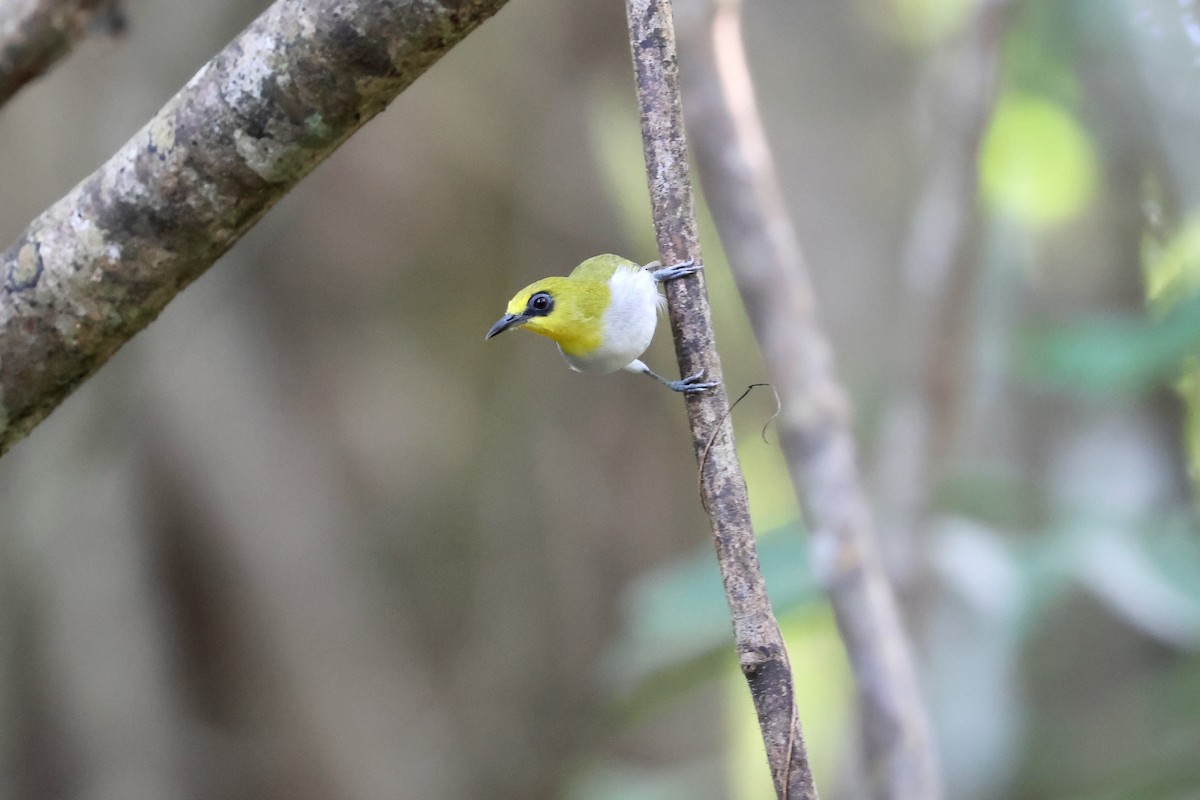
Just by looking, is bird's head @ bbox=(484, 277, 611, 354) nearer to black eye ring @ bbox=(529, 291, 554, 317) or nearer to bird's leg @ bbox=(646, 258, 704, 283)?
black eye ring @ bbox=(529, 291, 554, 317)

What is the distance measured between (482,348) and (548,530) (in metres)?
1.10

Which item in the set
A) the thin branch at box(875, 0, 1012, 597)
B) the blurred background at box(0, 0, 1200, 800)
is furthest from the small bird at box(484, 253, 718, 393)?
the blurred background at box(0, 0, 1200, 800)

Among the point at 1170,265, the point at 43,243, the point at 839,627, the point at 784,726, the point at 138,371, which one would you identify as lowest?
the point at 784,726

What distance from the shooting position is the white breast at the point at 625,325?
1620mm

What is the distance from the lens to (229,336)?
5.29 meters

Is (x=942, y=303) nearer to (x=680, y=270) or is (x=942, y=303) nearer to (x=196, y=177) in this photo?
(x=680, y=270)

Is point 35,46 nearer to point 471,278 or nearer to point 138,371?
point 138,371

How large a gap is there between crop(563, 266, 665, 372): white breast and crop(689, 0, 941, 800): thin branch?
121cm

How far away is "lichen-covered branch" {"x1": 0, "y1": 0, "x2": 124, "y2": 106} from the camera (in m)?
2.16

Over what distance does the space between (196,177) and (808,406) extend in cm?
182

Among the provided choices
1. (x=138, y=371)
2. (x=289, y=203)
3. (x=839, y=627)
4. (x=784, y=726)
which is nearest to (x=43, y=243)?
(x=784, y=726)

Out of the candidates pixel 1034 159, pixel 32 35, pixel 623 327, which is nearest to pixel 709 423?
pixel 623 327

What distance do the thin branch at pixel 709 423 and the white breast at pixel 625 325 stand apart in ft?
1.06

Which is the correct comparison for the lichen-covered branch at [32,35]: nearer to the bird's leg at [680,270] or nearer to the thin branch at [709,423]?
the thin branch at [709,423]
